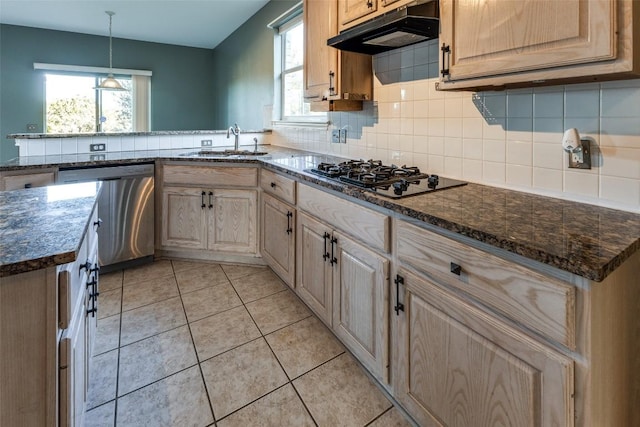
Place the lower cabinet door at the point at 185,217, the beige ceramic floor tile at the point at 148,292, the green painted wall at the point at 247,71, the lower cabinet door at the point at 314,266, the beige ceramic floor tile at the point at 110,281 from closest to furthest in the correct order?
the lower cabinet door at the point at 314,266 < the beige ceramic floor tile at the point at 148,292 < the beige ceramic floor tile at the point at 110,281 < the lower cabinet door at the point at 185,217 < the green painted wall at the point at 247,71

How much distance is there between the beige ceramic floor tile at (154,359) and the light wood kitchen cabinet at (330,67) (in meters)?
1.72

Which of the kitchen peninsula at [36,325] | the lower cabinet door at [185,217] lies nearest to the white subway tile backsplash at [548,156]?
the kitchen peninsula at [36,325]

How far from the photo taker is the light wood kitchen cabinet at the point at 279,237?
2.28 meters

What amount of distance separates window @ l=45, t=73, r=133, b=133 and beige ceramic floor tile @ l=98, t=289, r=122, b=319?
14.1ft

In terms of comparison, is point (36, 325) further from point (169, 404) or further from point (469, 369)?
point (469, 369)

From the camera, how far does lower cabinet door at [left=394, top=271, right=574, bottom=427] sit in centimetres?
88

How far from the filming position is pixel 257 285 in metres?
2.65

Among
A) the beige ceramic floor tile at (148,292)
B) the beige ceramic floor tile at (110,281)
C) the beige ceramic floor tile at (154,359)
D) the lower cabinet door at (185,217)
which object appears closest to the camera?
the beige ceramic floor tile at (154,359)

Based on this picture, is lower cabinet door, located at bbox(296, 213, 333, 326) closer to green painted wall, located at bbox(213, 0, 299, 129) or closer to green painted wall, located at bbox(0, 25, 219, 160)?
green painted wall, located at bbox(213, 0, 299, 129)

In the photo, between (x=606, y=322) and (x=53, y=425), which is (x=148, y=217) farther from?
(x=606, y=322)

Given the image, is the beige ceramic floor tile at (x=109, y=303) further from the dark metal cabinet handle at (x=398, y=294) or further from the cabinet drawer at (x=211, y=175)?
the dark metal cabinet handle at (x=398, y=294)

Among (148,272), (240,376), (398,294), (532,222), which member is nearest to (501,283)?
(532,222)

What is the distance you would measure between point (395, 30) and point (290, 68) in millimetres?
2247

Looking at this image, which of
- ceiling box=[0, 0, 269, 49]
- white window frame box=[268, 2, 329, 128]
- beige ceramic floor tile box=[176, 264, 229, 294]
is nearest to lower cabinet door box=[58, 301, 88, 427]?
beige ceramic floor tile box=[176, 264, 229, 294]
